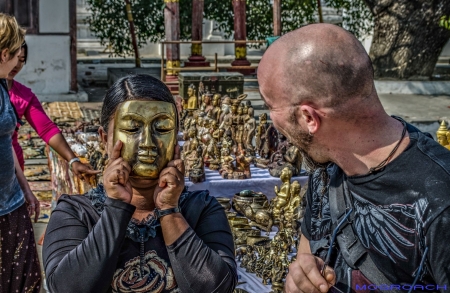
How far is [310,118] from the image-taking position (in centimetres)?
158

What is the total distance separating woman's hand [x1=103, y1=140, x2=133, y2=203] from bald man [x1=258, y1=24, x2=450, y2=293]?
0.49 metres

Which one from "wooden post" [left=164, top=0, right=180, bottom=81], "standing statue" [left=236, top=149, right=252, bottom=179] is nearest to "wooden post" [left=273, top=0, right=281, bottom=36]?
"wooden post" [left=164, top=0, right=180, bottom=81]

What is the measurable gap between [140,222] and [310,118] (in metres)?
0.66

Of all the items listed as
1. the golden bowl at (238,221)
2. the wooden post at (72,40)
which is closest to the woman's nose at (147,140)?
the golden bowl at (238,221)

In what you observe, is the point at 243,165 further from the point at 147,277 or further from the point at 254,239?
the point at 147,277

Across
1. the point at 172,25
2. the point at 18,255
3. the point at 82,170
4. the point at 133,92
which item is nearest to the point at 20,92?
the point at 82,170

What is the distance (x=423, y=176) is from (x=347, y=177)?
0.64 feet

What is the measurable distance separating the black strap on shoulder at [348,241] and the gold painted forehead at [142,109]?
585 millimetres

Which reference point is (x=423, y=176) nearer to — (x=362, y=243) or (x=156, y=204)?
(x=362, y=243)

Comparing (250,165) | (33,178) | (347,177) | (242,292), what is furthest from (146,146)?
(33,178)

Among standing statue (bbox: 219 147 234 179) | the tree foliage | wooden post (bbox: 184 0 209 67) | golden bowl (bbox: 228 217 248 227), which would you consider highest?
the tree foliage

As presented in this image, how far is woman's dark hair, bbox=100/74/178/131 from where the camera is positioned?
2.02 meters

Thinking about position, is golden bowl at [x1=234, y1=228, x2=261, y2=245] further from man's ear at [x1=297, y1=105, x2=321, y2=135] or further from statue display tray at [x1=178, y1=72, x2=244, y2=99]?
statue display tray at [x1=178, y1=72, x2=244, y2=99]

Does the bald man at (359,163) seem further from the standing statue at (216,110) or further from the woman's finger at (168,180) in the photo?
the standing statue at (216,110)
